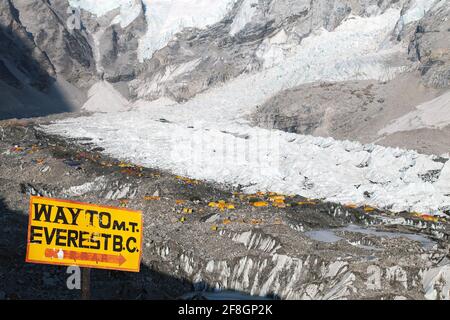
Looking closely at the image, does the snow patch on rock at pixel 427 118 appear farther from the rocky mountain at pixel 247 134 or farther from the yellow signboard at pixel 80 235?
the yellow signboard at pixel 80 235

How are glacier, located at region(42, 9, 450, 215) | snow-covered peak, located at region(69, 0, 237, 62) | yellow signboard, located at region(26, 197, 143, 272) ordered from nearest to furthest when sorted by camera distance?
yellow signboard, located at region(26, 197, 143, 272) → glacier, located at region(42, 9, 450, 215) → snow-covered peak, located at region(69, 0, 237, 62)

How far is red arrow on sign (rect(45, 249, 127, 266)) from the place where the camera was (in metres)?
9.93

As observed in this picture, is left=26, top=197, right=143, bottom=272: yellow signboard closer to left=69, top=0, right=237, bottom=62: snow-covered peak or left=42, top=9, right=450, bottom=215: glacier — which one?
left=42, top=9, right=450, bottom=215: glacier

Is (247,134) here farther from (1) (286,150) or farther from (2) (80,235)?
(2) (80,235)

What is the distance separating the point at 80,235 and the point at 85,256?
37 centimetres

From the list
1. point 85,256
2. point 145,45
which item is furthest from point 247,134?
point 145,45

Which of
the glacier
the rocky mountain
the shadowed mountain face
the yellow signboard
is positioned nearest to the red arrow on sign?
the yellow signboard

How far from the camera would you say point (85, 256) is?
10.1 metres

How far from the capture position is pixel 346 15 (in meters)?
105

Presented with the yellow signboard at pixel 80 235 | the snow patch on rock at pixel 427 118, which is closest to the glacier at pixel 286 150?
the snow patch on rock at pixel 427 118

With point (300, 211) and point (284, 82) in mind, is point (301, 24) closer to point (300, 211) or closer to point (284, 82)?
point (284, 82)

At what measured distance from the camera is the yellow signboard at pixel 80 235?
32.4 ft
